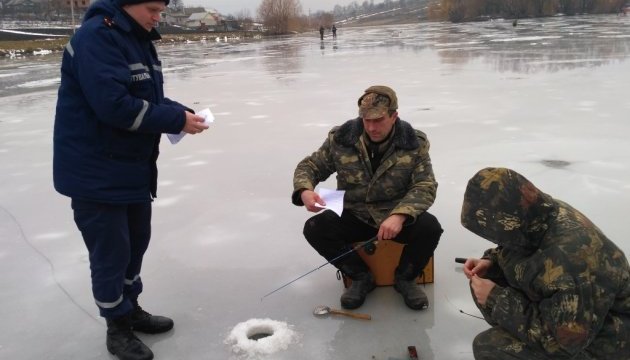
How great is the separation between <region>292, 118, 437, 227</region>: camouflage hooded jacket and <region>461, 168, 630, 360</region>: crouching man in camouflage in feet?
3.25

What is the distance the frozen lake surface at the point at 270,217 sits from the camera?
8.53 feet

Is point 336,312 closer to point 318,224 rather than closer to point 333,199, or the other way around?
point 318,224

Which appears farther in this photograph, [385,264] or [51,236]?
[51,236]

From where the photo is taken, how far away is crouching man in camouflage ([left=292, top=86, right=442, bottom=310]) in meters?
2.73

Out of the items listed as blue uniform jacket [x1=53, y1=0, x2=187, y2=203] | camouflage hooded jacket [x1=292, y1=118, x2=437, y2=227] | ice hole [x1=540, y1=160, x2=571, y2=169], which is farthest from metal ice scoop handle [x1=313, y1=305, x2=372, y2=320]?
ice hole [x1=540, y1=160, x2=571, y2=169]

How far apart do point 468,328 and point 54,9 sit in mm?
94350

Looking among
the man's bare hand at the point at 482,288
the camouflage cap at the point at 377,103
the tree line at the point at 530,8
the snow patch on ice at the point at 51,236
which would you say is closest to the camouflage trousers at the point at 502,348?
the man's bare hand at the point at 482,288

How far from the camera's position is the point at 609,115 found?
675cm

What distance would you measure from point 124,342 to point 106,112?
110cm

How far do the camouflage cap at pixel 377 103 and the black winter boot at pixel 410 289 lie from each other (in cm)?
85

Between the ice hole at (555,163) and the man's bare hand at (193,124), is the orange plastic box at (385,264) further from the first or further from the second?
the ice hole at (555,163)

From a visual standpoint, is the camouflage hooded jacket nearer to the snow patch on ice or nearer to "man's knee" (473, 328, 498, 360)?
"man's knee" (473, 328, 498, 360)

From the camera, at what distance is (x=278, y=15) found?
72312 mm

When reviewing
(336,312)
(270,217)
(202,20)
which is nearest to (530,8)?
(202,20)
